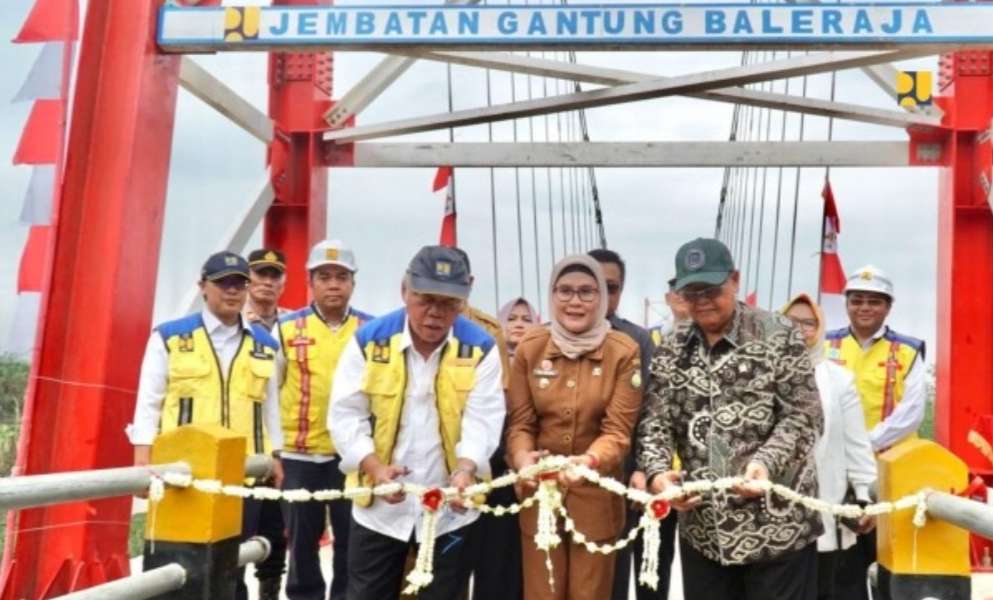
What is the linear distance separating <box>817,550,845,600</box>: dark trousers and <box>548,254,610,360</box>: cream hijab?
119cm

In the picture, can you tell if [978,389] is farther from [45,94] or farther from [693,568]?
[45,94]

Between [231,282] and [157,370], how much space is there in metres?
0.45

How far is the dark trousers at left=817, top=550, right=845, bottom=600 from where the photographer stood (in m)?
4.11

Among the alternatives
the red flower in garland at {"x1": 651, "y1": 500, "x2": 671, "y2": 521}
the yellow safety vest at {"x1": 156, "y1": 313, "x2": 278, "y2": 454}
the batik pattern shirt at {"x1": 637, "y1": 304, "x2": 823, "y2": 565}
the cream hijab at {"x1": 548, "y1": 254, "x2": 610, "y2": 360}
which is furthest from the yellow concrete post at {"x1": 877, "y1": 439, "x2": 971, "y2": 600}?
the yellow safety vest at {"x1": 156, "y1": 313, "x2": 278, "y2": 454}

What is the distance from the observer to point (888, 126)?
7590mm

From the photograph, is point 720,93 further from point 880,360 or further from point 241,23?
point 241,23

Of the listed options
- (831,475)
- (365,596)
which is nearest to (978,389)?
(831,475)

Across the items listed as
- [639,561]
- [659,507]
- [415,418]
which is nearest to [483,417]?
[415,418]

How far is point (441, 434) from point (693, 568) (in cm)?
94

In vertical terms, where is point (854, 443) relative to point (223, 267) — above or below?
below

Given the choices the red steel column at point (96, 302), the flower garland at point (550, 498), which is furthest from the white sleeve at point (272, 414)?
the flower garland at point (550, 498)

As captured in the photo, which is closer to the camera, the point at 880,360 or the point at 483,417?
the point at 483,417

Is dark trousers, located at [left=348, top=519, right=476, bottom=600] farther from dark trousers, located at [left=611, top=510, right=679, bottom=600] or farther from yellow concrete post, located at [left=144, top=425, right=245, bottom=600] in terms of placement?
yellow concrete post, located at [left=144, top=425, right=245, bottom=600]

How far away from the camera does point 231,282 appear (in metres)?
4.52
